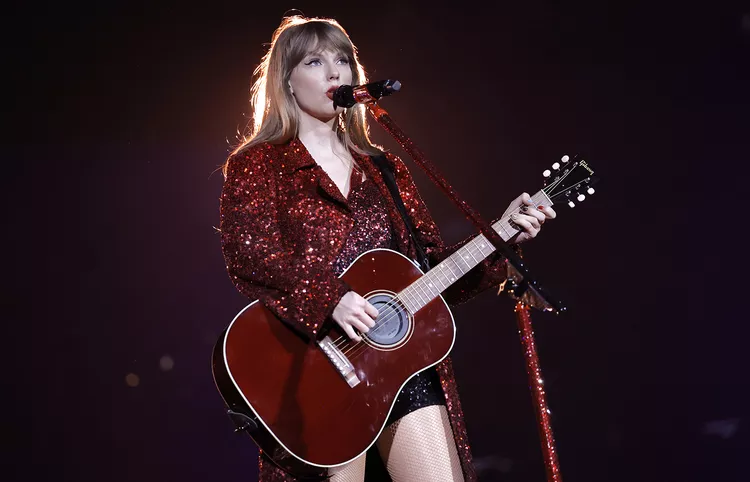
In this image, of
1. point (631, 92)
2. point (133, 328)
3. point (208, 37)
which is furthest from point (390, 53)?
point (133, 328)

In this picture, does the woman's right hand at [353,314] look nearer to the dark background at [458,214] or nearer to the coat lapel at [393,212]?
the coat lapel at [393,212]

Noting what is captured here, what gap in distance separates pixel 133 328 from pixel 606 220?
256 centimetres

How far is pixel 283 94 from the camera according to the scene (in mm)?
2562

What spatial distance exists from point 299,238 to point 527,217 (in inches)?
29.7

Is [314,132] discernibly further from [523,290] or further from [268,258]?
[523,290]

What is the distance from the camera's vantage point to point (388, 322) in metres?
2.17

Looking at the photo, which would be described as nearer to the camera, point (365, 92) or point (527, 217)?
point (365, 92)

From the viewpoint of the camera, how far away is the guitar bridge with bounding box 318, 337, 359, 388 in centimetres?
203

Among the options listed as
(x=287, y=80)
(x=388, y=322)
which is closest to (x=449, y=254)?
(x=388, y=322)

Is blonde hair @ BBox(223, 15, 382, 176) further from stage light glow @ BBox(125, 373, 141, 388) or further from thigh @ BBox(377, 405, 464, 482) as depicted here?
stage light glow @ BBox(125, 373, 141, 388)

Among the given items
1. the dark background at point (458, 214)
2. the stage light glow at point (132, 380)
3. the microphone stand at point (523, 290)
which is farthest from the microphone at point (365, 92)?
the stage light glow at point (132, 380)

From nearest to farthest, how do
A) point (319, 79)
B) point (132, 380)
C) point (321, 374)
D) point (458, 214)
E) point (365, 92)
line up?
point (365, 92) < point (321, 374) < point (319, 79) < point (132, 380) < point (458, 214)

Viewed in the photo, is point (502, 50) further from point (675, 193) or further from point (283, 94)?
point (283, 94)

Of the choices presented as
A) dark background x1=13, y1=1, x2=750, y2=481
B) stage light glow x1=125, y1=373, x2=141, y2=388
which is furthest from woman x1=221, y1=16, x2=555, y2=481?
stage light glow x1=125, y1=373, x2=141, y2=388
